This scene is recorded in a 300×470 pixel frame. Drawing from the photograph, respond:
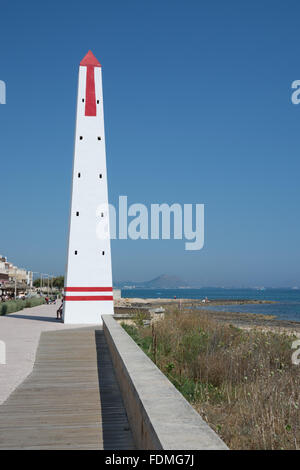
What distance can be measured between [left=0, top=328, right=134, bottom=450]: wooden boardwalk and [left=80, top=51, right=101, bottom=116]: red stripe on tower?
13027 mm

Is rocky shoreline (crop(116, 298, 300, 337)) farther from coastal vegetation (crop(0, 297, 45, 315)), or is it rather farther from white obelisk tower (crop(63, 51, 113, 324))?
coastal vegetation (crop(0, 297, 45, 315))

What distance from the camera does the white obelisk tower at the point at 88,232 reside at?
21312mm

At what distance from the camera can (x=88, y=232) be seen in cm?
2145

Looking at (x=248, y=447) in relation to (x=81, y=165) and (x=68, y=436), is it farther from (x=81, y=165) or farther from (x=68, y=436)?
(x=81, y=165)

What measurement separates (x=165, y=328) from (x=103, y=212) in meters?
9.68

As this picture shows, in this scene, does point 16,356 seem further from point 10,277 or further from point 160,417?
point 10,277

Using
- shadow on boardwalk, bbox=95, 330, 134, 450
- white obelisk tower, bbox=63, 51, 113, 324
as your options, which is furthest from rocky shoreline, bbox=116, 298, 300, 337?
shadow on boardwalk, bbox=95, 330, 134, 450

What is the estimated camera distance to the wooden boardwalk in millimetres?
5391

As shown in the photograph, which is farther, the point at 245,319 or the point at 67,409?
the point at 245,319

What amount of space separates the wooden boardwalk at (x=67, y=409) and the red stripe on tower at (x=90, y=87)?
42.7ft

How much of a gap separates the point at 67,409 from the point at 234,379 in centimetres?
292

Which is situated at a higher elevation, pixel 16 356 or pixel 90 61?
pixel 90 61

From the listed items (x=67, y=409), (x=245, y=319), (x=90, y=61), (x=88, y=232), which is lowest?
(x=245, y=319)

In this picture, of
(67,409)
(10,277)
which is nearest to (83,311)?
(67,409)
